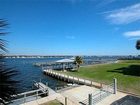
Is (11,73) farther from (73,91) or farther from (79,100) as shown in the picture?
(73,91)

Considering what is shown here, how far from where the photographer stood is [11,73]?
325cm

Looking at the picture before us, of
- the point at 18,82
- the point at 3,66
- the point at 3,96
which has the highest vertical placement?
the point at 3,66

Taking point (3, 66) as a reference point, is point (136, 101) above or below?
below

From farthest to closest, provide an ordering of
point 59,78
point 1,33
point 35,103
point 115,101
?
point 59,78
point 115,101
point 35,103
point 1,33

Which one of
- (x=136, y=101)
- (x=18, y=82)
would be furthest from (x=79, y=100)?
(x=18, y=82)

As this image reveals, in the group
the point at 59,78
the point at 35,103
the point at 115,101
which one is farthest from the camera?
the point at 59,78

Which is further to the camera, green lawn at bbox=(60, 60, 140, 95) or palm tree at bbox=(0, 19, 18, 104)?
green lawn at bbox=(60, 60, 140, 95)

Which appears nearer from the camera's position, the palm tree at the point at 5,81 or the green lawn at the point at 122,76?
the palm tree at the point at 5,81

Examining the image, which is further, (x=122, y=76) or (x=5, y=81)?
(x=122, y=76)

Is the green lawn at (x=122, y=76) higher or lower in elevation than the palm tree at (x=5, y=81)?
lower

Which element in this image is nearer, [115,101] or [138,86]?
[115,101]

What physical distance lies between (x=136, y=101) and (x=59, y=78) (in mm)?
31282

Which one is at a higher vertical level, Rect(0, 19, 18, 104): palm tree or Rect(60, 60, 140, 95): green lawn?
Rect(0, 19, 18, 104): palm tree

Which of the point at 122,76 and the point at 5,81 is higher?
the point at 5,81
